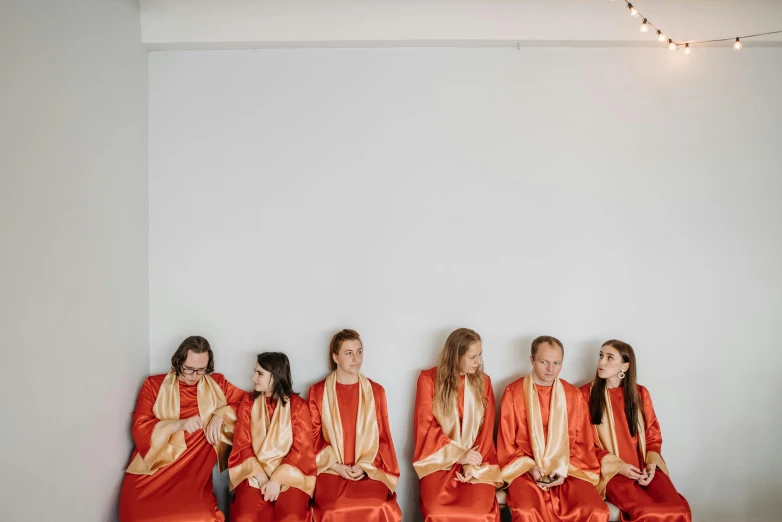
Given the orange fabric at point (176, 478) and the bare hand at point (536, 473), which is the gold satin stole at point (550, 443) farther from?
the orange fabric at point (176, 478)

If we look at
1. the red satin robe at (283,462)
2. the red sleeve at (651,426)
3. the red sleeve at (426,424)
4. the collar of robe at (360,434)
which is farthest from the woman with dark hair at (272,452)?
the red sleeve at (651,426)

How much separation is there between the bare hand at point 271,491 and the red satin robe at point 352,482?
244 millimetres

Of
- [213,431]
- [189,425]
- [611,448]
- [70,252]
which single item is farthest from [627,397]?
[70,252]

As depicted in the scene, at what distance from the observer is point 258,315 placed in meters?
4.12

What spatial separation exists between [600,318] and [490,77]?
6.38 feet

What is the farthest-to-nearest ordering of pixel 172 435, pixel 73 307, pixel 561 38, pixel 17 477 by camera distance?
pixel 561 38, pixel 172 435, pixel 73 307, pixel 17 477

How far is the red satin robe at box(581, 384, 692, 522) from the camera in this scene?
135 inches

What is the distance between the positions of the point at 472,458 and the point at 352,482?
2.54 ft

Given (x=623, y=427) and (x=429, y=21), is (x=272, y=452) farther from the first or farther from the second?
(x=429, y=21)

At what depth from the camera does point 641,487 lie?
3.63 m

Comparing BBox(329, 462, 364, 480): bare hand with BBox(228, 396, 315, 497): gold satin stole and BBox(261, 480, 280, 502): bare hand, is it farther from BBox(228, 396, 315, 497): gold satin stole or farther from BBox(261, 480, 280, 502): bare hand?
BBox(261, 480, 280, 502): bare hand

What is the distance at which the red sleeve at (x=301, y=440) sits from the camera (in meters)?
3.59

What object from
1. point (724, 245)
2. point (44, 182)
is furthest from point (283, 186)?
point (724, 245)

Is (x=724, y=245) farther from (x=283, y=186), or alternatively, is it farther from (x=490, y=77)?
(x=283, y=186)
